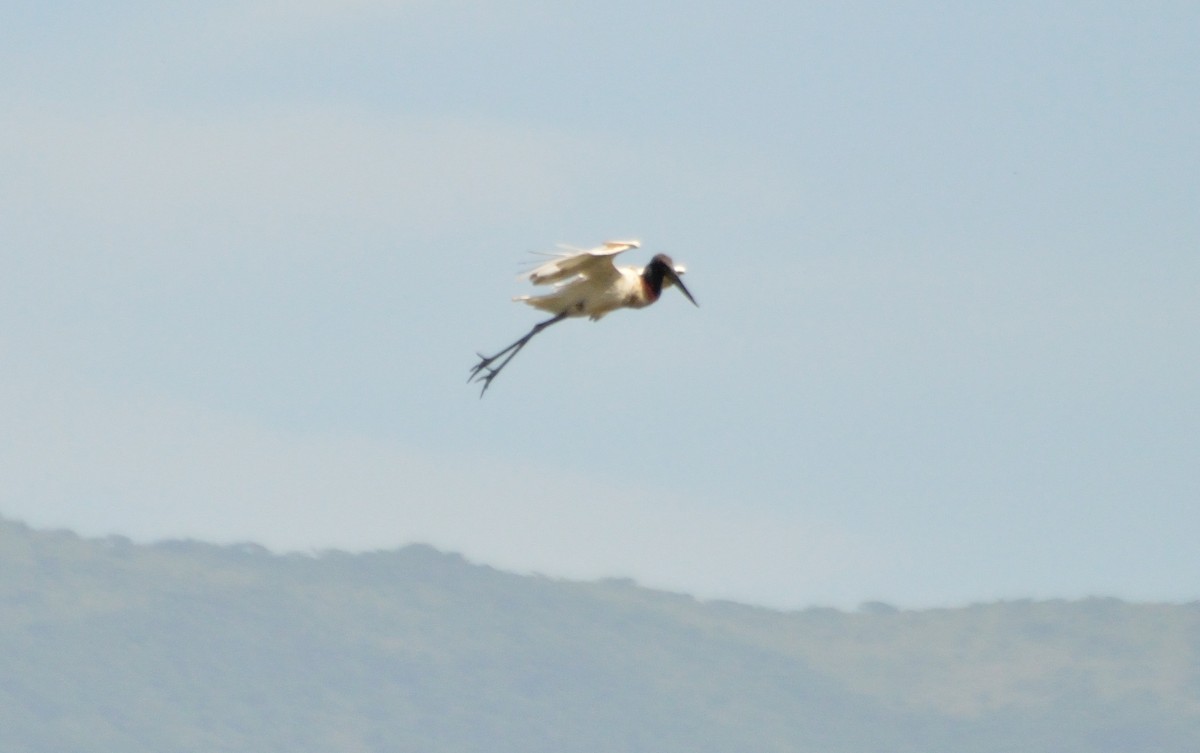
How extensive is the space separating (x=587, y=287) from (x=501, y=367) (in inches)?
143

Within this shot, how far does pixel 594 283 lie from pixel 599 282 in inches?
2.5

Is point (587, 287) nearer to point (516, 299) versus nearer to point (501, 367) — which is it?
point (516, 299)

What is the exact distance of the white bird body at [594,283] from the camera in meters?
28.5

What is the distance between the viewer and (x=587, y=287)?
29.1m

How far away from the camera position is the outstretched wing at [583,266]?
1117 inches

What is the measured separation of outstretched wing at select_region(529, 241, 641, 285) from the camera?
28359mm

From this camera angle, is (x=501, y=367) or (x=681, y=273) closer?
(x=681, y=273)

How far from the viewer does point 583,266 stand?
28.6m

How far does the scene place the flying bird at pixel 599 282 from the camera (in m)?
28.5

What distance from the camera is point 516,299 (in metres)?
29.7

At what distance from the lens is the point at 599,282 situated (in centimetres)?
2905

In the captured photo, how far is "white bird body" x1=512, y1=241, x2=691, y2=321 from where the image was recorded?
28500mm

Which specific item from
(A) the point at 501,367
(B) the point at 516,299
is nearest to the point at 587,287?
(B) the point at 516,299

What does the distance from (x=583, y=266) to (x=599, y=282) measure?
52 cm
